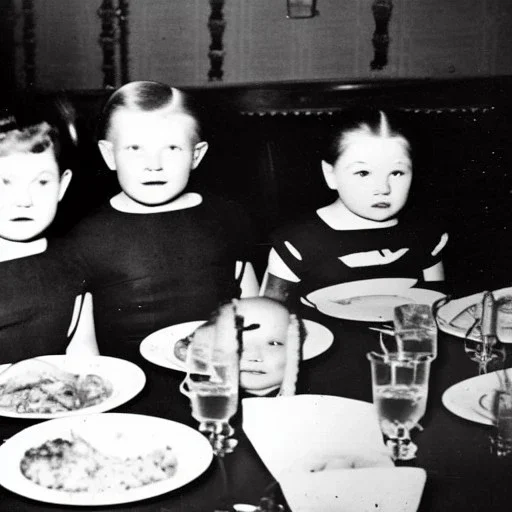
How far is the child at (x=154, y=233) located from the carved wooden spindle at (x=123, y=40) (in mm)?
29

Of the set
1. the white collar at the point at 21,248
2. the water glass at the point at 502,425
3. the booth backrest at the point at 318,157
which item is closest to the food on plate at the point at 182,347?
the booth backrest at the point at 318,157

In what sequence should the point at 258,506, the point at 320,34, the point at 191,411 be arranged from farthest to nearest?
the point at 320,34
the point at 191,411
the point at 258,506

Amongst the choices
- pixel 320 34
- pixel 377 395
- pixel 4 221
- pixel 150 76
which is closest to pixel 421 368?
pixel 377 395

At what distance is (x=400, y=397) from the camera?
5.21 ft

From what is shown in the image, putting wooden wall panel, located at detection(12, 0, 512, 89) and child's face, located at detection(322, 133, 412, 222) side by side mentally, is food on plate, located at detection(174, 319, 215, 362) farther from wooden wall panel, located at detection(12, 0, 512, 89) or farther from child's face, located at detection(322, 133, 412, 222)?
wooden wall panel, located at detection(12, 0, 512, 89)

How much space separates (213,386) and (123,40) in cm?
82

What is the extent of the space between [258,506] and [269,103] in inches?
34.5

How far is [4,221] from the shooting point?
5.95ft

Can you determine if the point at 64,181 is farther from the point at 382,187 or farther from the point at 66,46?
the point at 382,187

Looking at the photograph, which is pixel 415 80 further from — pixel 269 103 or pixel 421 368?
pixel 421 368

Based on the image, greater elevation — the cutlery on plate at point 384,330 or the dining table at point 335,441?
the cutlery on plate at point 384,330

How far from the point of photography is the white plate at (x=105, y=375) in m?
1.63

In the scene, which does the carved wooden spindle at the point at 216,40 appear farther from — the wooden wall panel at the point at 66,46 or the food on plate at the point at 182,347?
the food on plate at the point at 182,347

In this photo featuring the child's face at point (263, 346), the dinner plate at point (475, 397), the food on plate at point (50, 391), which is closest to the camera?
the dinner plate at point (475, 397)
